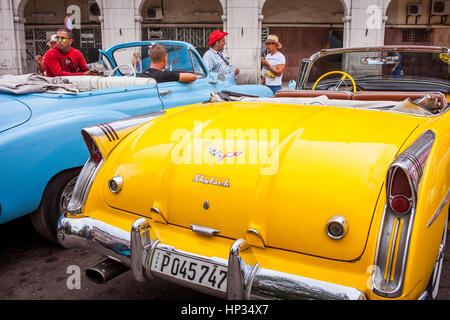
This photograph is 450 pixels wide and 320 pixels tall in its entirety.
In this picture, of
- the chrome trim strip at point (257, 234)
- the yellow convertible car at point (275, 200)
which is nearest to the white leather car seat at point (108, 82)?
the yellow convertible car at point (275, 200)

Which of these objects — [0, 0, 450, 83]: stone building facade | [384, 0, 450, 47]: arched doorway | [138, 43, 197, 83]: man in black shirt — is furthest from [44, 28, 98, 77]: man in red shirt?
[384, 0, 450, 47]: arched doorway

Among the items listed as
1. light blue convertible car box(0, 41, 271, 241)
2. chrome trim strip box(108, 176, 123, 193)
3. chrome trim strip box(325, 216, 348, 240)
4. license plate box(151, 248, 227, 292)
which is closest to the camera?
chrome trim strip box(325, 216, 348, 240)

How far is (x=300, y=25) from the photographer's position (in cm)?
1880

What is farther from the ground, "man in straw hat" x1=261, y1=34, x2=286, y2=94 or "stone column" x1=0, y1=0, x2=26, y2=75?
"stone column" x1=0, y1=0, x2=26, y2=75

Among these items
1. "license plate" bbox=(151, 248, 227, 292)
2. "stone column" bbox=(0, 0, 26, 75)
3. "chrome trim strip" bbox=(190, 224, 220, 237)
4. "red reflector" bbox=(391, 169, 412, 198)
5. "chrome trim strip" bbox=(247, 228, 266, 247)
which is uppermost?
"stone column" bbox=(0, 0, 26, 75)

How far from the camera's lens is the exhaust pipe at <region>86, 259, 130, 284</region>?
2250mm

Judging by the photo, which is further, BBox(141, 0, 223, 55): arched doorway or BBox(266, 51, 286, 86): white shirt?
BBox(141, 0, 223, 55): arched doorway

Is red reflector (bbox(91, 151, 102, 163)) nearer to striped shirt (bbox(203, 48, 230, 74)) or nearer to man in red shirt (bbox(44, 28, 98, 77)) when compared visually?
man in red shirt (bbox(44, 28, 98, 77))

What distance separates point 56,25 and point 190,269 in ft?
64.7

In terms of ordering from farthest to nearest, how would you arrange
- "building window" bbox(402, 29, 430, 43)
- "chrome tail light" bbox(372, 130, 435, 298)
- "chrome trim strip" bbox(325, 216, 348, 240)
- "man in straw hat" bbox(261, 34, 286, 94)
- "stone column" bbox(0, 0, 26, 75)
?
"building window" bbox(402, 29, 430, 43), "stone column" bbox(0, 0, 26, 75), "man in straw hat" bbox(261, 34, 286, 94), "chrome trim strip" bbox(325, 216, 348, 240), "chrome tail light" bbox(372, 130, 435, 298)

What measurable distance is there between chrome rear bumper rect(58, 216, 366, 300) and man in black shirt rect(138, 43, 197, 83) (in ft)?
8.81

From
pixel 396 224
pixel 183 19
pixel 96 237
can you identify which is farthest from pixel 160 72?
pixel 183 19

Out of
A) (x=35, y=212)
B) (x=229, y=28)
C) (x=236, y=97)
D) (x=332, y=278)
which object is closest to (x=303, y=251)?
(x=332, y=278)
